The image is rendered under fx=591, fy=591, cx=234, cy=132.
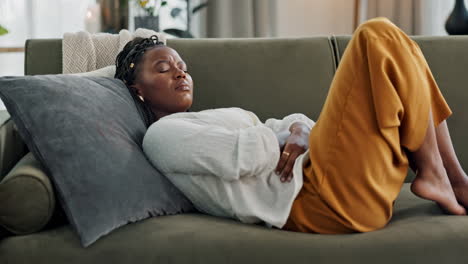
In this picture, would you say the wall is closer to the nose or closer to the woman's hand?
the nose

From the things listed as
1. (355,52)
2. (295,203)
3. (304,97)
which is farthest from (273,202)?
(304,97)

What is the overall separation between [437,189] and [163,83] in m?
0.82

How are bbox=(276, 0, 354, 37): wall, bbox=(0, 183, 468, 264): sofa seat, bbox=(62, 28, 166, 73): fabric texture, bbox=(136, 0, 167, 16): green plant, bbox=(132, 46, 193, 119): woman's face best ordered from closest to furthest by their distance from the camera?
bbox=(0, 183, 468, 264): sofa seat → bbox=(132, 46, 193, 119): woman's face → bbox=(62, 28, 166, 73): fabric texture → bbox=(136, 0, 167, 16): green plant → bbox=(276, 0, 354, 37): wall

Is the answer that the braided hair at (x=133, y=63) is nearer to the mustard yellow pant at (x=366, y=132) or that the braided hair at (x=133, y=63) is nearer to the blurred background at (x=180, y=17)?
the mustard yellow pant at (x=366, y=132)

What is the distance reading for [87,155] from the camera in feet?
4.48

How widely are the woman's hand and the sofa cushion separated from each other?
55cm

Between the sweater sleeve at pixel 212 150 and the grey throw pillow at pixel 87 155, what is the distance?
0.06 meters

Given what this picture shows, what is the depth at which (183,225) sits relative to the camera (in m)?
1.38

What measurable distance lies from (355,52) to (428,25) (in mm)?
2484

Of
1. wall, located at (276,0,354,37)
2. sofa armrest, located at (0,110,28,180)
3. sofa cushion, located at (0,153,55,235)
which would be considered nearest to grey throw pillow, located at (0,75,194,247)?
sofa cushion, located at (0,153,55,235)

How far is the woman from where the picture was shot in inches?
52.8

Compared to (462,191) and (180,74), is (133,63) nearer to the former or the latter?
(180,74)

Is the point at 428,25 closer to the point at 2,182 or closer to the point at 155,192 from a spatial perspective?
the point at 155,192

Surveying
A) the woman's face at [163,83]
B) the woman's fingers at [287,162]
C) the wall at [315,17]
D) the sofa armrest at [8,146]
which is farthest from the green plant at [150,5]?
the woman's fingers at [287,162]
